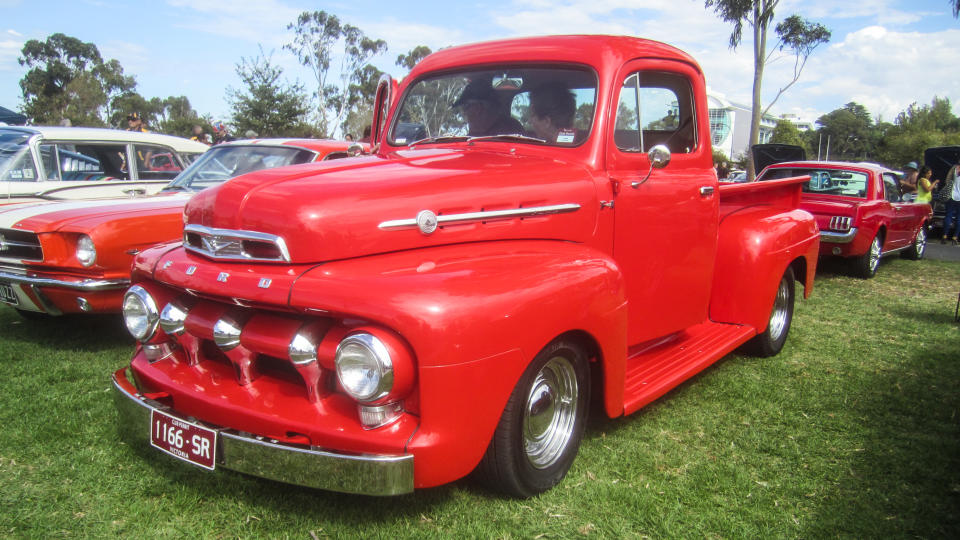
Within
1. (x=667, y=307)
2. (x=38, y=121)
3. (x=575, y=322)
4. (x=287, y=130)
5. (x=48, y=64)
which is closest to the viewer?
(x=575, y=322)

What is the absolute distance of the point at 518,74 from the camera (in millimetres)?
3361

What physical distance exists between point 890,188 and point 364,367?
32.6 feet

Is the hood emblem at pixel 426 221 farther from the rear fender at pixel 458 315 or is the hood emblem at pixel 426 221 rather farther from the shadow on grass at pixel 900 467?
the shadow on grass at pixel 900 467

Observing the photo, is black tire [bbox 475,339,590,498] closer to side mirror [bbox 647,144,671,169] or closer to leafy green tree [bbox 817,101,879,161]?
side mirror [bbox 647,144,671,169]

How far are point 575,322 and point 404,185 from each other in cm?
86

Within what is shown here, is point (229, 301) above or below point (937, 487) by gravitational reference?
above

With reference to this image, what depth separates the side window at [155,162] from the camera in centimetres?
699

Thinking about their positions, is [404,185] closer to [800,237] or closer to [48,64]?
[800,237]

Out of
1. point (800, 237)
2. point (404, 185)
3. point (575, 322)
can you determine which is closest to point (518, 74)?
point (404, 185)

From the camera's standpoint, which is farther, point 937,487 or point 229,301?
point 937,487

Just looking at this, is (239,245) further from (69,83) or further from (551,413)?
(69,83)

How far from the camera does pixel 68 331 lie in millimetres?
5176

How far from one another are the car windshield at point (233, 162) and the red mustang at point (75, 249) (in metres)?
0.95

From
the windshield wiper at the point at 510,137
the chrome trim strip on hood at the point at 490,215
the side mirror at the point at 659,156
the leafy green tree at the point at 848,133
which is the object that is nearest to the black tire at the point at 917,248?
the side mirror at the point at 659,156
